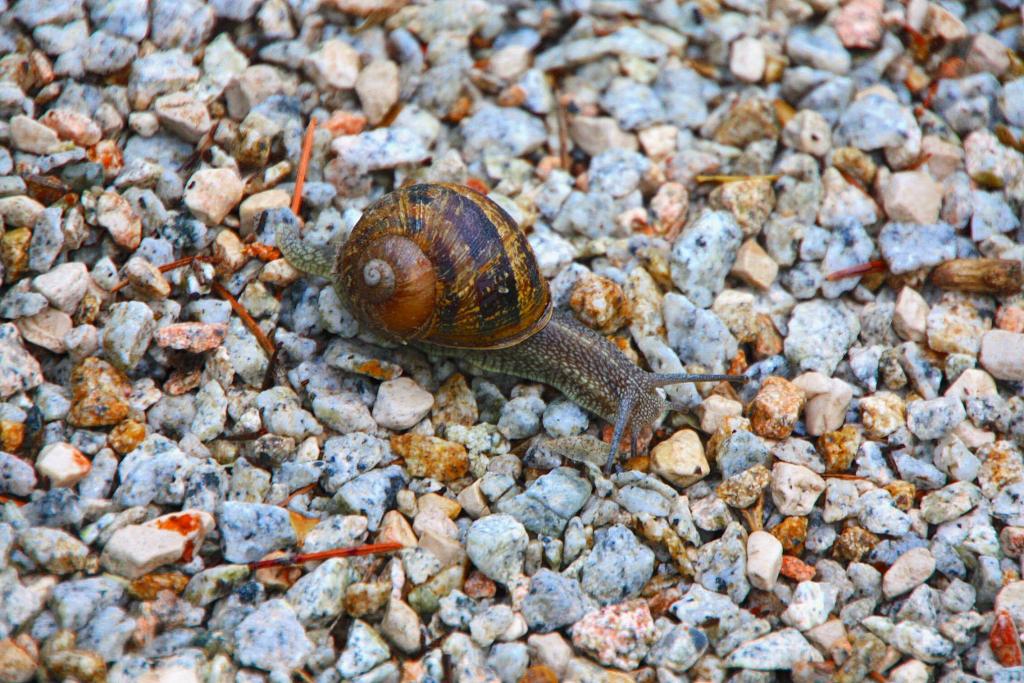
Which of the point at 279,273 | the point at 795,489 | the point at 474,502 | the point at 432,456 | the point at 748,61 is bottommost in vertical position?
the point at 795,489

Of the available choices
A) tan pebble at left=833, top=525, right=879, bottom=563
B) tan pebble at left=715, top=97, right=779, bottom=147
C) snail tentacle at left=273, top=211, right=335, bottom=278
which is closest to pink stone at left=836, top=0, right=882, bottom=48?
tan pebble at left=715, top=97, right=779, bottom=147

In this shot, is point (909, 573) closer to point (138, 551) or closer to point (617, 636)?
point (617, 636)

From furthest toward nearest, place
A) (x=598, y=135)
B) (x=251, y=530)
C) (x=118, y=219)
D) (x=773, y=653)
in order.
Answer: (x=598, y=135), (x=118, y=219), (x=251, y=530), (x=773, y=653)

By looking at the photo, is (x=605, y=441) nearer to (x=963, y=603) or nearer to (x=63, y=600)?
(x=963, y=603)

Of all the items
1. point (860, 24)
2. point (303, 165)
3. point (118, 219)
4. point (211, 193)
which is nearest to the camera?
point (118, 219)

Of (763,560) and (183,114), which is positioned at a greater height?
(183,114)

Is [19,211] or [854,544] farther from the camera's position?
[19,211]

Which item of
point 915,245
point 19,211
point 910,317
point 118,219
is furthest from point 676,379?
point 19,211

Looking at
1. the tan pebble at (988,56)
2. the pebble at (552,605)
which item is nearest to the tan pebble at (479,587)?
the pebble at (552,605)
